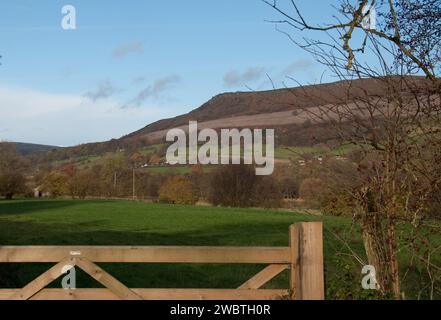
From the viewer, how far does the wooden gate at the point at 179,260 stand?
5.12 meters

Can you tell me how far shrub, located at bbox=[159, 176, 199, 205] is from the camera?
78.3m

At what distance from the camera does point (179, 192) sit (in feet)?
257

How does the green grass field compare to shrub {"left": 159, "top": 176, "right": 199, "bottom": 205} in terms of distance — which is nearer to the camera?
the green grass field

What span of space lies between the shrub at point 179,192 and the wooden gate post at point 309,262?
7305 cm

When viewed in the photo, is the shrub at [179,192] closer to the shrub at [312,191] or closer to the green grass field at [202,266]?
the green grass field at [202,266]

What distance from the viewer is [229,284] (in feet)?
42.4

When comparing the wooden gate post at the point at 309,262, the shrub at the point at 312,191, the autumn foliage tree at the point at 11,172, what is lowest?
the wooden gate post at the point at 309,262

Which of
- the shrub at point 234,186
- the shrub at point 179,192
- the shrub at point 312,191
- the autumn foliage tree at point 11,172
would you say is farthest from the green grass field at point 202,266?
the autumn foliage tree at point 11,172

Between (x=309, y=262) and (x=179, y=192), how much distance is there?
7365 centimetres

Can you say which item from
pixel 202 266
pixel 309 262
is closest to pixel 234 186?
pixel 202 266

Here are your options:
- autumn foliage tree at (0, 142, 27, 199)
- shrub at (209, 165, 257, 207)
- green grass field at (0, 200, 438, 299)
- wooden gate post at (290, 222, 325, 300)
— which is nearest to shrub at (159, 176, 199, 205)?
shrub at (209, 165, 257, 207)

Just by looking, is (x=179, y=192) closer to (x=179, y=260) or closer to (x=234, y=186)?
(x=234, y=186)

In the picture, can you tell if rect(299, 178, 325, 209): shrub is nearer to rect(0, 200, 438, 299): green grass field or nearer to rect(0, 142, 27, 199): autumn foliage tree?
rect(0, 200, 438, 299): green grass field

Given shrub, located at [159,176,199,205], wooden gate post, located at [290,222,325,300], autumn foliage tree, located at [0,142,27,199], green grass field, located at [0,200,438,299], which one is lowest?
green grass field, located at [0,200,438,299]
